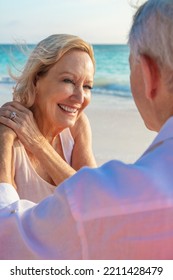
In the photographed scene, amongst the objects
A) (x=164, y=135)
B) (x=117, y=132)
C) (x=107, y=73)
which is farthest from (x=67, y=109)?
(x=107, y=73)

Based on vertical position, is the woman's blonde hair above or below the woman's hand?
above

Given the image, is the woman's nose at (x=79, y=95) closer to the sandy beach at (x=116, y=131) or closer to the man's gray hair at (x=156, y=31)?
the man's gray hair at (x=156, y=31)

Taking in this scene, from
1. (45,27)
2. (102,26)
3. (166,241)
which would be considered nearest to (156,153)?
(166,241)

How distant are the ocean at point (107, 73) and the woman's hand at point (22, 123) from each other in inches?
195

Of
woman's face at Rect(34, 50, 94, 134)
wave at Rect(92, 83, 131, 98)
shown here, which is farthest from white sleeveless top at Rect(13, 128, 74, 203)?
wave at Rect(92, 83, 131, 98)


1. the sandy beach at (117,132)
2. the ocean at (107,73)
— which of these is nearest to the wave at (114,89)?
the ocean at (107,73)

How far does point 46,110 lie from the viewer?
118 inches

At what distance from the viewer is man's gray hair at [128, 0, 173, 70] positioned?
1.26 m

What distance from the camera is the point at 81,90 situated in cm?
308

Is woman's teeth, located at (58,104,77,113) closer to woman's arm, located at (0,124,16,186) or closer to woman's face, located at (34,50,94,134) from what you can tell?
woman's face, located at (34,50,94,134)

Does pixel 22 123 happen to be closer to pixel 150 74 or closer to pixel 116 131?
pixel 150 74

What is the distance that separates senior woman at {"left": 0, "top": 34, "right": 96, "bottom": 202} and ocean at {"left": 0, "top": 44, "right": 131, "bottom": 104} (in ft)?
15.6

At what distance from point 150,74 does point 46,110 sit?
1.73m

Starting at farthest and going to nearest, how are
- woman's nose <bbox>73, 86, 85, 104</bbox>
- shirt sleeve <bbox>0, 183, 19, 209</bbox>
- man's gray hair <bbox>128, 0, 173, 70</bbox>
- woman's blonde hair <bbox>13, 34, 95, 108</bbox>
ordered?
woman's nose <bbox>73, 86, 85, 104</bbox> < woman's blonde hair <bbox>13, 34, 95, 108</bbox> < shirt sleeve <bbox>0, 183, 19, 209</bbox> < man's gray hair <bbox>128, 0, 173, 70</bbox>
